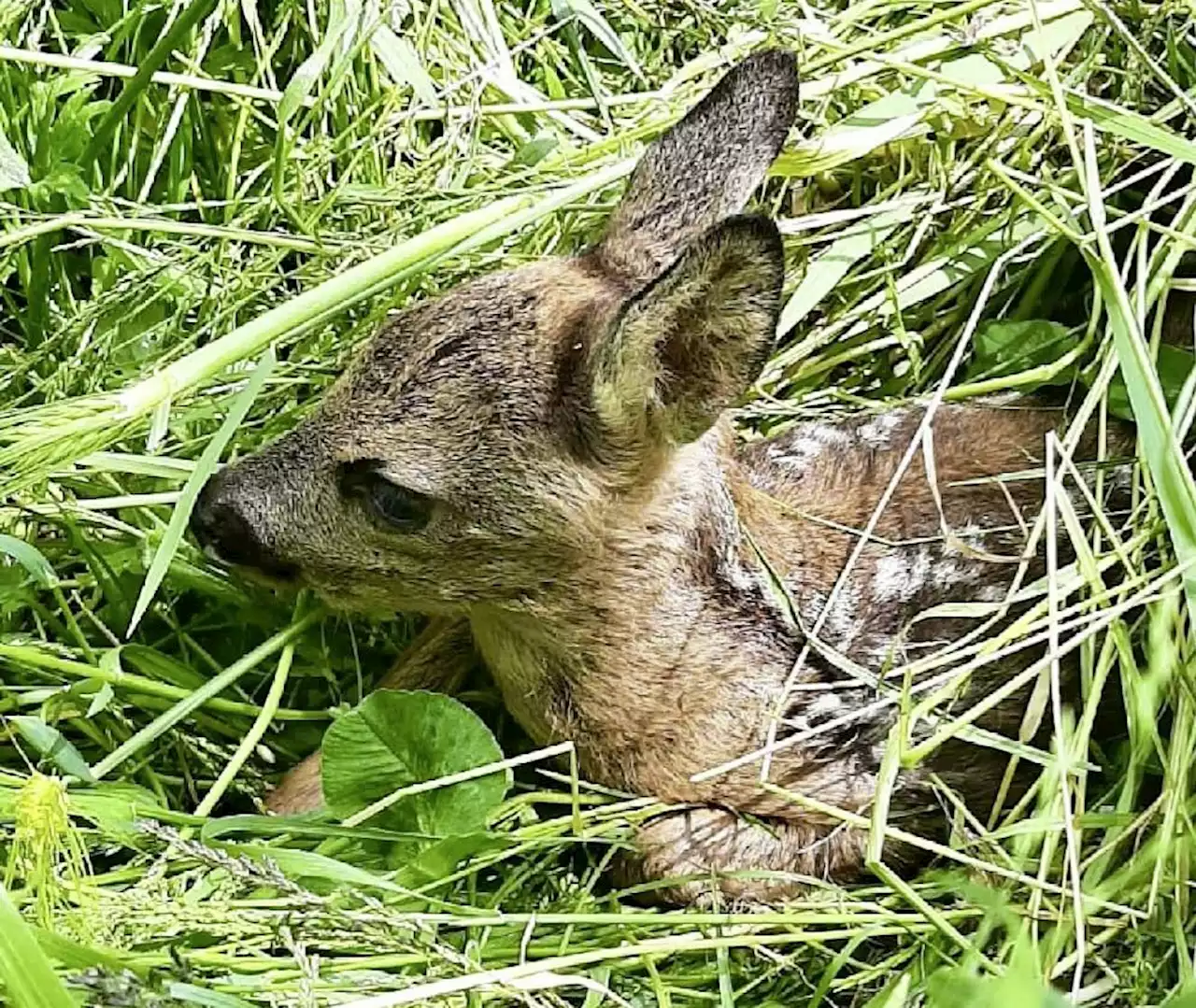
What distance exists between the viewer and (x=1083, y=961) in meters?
2.37

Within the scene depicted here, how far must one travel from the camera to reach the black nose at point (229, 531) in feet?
9.03

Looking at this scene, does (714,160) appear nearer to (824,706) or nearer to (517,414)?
(517,414)

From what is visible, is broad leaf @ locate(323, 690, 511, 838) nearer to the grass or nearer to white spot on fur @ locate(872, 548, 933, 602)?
the grass

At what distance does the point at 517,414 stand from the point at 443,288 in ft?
2.09

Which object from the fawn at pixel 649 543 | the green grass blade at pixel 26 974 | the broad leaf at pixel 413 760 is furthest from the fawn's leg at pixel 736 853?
the green grass blade at pixel 26 974

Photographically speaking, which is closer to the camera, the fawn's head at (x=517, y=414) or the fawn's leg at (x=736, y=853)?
the fawn's head at (x=517, y=414)

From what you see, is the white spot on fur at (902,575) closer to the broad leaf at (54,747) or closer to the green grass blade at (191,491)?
the green grass blade at (191,491)

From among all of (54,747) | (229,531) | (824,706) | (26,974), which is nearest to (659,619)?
(824,706)

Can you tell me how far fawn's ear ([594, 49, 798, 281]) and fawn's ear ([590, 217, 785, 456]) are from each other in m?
0.32

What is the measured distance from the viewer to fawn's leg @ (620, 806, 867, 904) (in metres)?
2.70

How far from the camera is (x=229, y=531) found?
9.07 ft

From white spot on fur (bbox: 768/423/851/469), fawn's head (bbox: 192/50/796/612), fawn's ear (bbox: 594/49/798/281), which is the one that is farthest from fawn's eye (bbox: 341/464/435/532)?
white spot on fur (bbox: 768/423/851/469)

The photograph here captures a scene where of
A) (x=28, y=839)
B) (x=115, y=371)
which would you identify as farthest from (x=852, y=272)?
(x=28, y=839)

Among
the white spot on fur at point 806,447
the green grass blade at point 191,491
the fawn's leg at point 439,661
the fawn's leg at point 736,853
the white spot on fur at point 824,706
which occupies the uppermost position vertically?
the green grass blade at point 191,491
